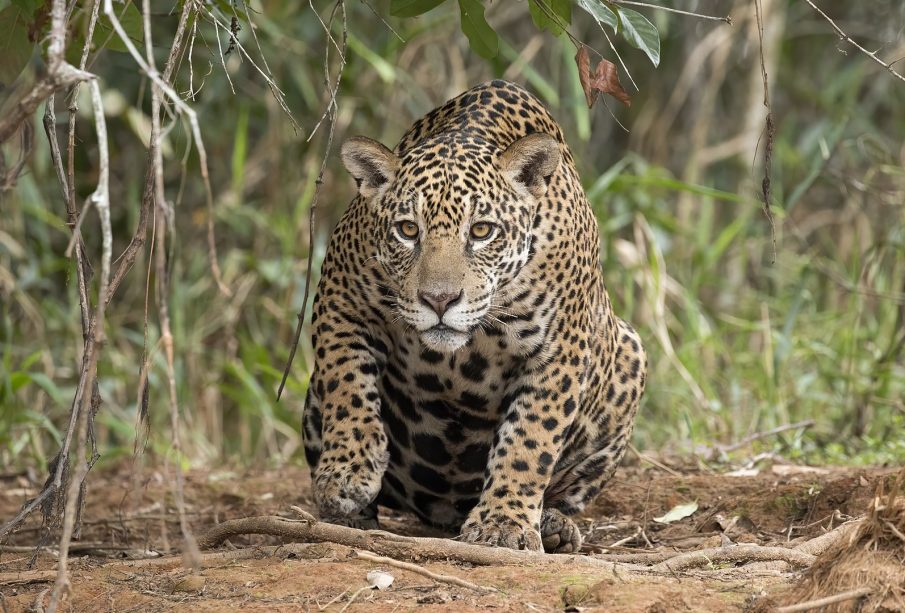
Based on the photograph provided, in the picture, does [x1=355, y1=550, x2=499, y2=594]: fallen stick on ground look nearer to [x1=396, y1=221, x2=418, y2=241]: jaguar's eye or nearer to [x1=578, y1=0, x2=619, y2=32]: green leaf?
[x1=396, y1=221, x2=418, y2=241]: jaguar's eye

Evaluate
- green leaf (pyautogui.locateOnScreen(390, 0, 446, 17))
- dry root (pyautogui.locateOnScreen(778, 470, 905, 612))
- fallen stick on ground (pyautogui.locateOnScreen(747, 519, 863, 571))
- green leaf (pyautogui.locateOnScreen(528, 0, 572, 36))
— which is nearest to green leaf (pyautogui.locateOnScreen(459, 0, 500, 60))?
green leaf (pyautogui.locateOnScreen(390, 0, 446, 17))

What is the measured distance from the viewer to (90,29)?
3883mm

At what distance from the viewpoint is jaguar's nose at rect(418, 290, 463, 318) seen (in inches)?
197

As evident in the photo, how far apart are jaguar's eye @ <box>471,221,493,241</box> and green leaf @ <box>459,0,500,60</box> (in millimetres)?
729

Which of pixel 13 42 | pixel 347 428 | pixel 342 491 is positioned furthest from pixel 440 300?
pixel 13 42

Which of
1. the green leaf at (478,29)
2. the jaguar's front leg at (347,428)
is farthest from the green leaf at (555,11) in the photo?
Answer: the jaguar's front leg at (347,428)

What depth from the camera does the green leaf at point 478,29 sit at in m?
5.02

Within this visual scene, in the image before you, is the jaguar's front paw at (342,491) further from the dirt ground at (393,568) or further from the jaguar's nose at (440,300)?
the jaguar's nose at (440,300)

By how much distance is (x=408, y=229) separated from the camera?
5.24 meters

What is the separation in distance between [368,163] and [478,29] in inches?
30.7

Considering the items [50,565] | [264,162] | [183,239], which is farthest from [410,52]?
[50,565]

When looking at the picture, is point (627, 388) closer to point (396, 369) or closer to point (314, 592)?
point (396, 369)

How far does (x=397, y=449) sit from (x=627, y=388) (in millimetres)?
1289

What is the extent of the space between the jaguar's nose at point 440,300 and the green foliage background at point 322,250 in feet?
10.4
